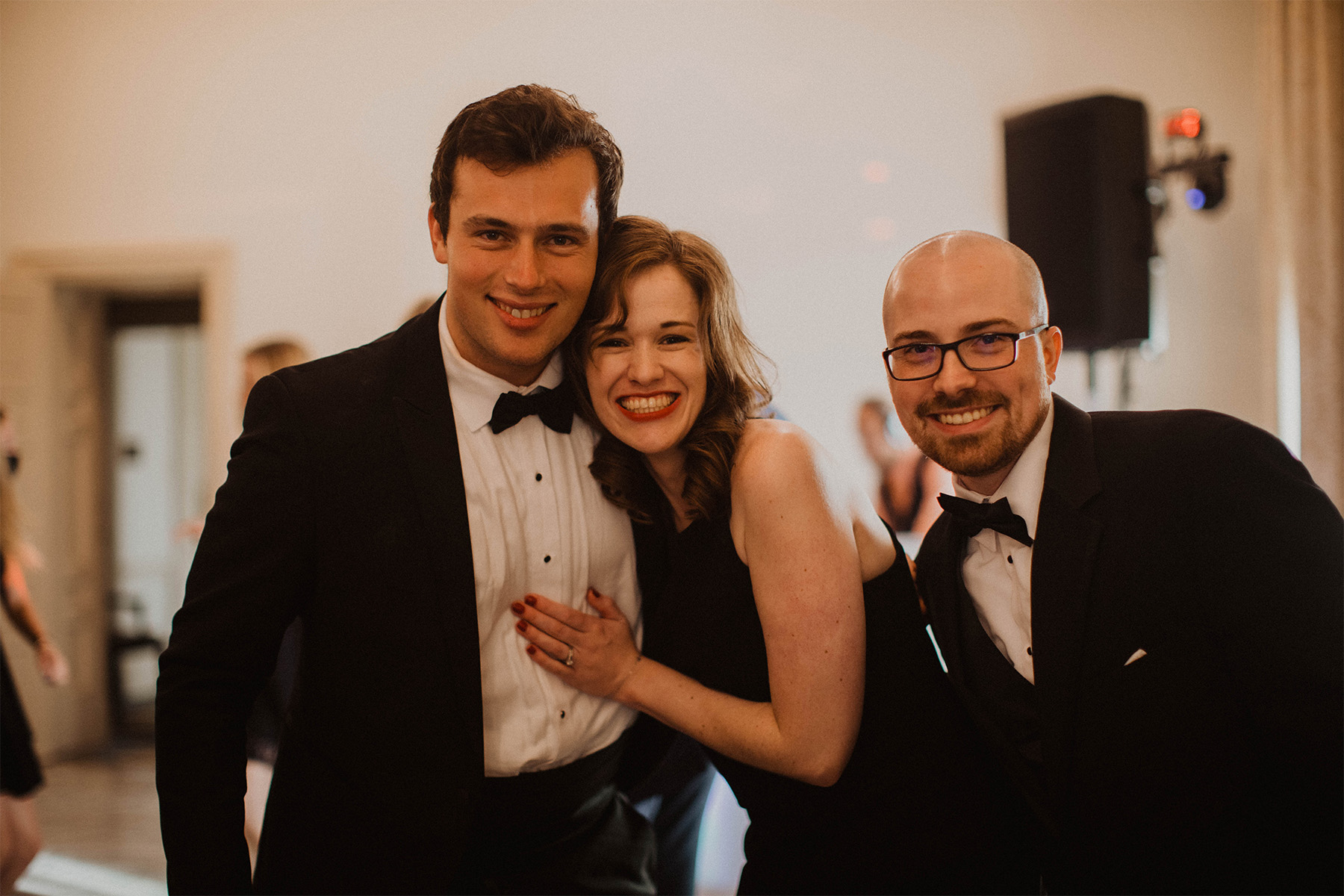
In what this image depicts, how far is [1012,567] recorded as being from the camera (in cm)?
139

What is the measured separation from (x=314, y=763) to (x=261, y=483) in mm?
537

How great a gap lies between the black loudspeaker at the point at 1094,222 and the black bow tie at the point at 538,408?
184 centimetres

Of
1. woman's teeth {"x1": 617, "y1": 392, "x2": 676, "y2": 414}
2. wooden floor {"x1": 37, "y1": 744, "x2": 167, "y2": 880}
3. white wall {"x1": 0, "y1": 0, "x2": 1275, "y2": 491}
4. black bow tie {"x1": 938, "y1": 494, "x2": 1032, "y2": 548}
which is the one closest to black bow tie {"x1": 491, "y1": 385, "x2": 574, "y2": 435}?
woman's teeth {"x1": 617, "y1": 392, "x2": 676, "y2": 414}

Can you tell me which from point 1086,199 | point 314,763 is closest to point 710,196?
point 1086,199

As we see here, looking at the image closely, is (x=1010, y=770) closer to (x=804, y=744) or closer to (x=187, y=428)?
(x=804, y=744)

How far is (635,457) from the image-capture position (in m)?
1.57

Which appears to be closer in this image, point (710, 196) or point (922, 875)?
point (922, 875)

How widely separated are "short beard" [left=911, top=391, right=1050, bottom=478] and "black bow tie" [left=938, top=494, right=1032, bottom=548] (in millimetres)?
68

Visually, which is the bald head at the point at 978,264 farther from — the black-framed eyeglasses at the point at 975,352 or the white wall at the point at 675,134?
the white wall at the point at 675,134

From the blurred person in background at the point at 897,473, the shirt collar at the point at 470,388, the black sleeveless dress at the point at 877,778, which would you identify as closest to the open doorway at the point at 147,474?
the shirt collar at the point at 470,388

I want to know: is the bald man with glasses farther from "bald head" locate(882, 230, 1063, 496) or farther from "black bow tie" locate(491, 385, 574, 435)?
"black bow tie" locate(491, 385, 574, 435)

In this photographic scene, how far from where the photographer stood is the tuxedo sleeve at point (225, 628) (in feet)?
4.01

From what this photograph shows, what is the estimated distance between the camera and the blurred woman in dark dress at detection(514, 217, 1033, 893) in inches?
53.1

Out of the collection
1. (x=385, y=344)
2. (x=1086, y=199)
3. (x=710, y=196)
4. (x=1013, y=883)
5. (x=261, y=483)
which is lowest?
(x=1013, y=883)
